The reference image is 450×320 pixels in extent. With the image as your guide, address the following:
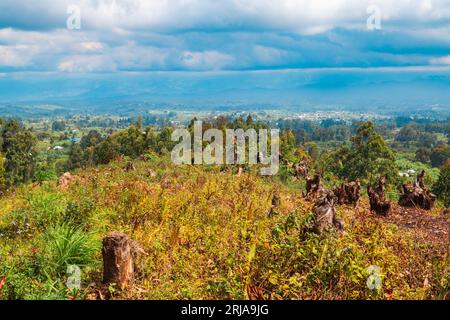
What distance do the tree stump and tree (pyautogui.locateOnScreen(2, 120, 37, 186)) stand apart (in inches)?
1660

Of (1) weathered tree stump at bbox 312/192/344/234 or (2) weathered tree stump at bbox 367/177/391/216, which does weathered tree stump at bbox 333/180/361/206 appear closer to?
(2) weathered tree stump at bbox 367/177/391/216

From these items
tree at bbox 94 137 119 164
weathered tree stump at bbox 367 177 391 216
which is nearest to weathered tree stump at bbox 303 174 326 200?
weathered tree stump at bbox 367 177 391 216

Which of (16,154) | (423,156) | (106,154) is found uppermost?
(106,154)

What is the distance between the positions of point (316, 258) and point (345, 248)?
1.45ft

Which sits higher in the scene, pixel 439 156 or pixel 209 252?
A: pixel 209 252

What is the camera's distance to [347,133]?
14000 cm

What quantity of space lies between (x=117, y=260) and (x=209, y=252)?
5.25 ft

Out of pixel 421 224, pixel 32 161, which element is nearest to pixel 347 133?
pixel 32 161

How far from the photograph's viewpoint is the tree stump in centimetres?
507

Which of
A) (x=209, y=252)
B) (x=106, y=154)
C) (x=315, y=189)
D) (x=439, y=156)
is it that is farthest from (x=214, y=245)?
(x=439, y=156)

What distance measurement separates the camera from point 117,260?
5066mm

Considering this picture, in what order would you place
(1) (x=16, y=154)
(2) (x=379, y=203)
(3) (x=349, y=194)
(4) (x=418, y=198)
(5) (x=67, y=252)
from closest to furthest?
(5) (x=67, y=252)
(2) (x=379, y=203)
(3) (x=349, y=194)
(4) (x=418, y=198)
(1) (x=16, y=154)

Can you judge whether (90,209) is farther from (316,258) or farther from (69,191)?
(316,258)

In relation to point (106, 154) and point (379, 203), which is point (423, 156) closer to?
point (106, 154)
